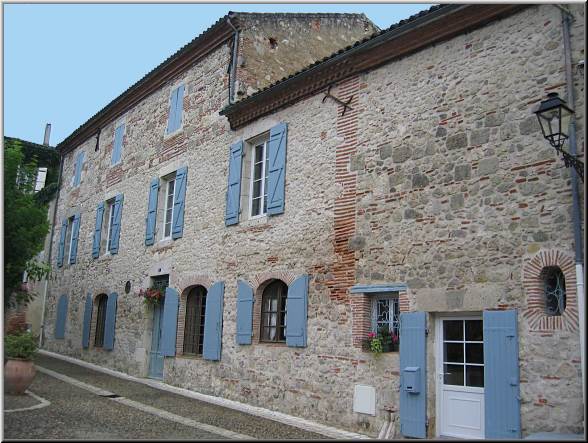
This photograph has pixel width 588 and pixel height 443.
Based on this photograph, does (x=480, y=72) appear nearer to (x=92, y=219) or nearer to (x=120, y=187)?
(x=120, y=187)

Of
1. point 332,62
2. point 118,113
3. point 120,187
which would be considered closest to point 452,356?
point 332,62

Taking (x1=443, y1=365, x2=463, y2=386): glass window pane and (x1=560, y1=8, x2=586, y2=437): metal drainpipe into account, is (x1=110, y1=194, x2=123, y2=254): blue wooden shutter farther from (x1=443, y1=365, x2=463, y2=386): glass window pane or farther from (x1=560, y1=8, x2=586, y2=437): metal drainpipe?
(x1=560, y1=8, x2=586, y2=437): metal drainpipe

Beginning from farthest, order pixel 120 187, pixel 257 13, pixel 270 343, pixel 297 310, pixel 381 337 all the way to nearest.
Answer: pixel 120 187, pixel 257 13, pixel 270 343, pixel 297 310, pixel 381 337

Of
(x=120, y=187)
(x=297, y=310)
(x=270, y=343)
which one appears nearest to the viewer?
(x=297, y=310)

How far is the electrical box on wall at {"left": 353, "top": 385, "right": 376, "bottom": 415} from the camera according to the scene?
7.39 metres

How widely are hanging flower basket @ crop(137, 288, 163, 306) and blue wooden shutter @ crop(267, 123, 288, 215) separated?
395 centimetres

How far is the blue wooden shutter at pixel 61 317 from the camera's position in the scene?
1672 cm

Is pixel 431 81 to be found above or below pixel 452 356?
above

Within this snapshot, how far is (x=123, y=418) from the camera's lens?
7.71m

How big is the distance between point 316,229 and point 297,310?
1.22 meters

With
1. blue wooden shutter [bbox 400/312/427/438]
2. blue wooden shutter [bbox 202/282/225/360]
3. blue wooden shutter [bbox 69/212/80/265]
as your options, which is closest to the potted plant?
blue wooden shutter [bbox 202/282/225/360]

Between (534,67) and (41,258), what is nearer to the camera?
(534,67)

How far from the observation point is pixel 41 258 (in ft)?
64.1

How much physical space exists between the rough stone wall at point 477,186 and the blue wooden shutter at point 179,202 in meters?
4.92
